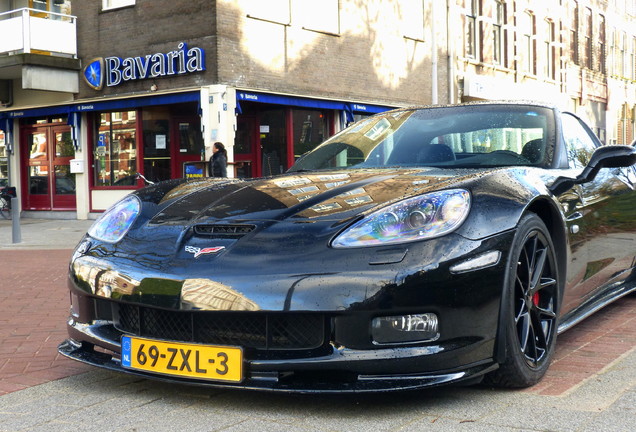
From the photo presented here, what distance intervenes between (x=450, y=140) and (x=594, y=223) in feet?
2.75

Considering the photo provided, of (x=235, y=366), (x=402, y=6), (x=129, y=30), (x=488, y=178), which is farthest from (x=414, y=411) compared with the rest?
(x=402, y=6)

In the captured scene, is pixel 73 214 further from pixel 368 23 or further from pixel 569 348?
pixel 569 348

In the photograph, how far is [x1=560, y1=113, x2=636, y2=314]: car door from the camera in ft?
12.6

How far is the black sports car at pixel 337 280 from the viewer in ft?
9.32

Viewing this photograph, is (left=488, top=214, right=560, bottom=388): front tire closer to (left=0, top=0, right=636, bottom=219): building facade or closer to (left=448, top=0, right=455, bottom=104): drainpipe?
(left=0, top=0, right=636, bottom=219): building facade

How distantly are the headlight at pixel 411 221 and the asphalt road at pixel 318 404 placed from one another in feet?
2.08

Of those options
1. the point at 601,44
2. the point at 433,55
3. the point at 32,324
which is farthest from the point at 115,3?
the point at 601,44

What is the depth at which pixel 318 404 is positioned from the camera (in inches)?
121

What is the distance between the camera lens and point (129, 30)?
56.3 ft

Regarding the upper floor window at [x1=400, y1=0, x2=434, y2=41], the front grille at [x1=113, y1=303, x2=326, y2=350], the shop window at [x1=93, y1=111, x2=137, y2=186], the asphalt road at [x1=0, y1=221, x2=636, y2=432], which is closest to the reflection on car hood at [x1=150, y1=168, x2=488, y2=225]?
the front grille at [x1=113, y1=303, x2=326, y2=350]

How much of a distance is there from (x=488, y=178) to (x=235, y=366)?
4.18ft

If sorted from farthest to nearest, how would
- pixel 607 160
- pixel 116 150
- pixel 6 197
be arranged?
pixel 6 197
pixel 116 150
pixel 607 160

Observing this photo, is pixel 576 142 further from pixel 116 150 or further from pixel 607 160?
pixel 116 150

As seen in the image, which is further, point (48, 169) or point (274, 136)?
point (48, 169)
